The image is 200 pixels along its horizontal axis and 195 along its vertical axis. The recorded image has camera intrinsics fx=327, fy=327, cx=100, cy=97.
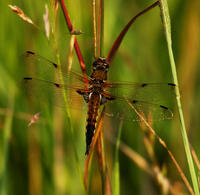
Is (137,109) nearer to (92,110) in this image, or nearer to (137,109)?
(137,109)

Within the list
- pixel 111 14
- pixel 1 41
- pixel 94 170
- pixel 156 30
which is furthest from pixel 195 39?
pixel 1 41

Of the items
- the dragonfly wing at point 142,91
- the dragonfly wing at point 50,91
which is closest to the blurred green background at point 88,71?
the dragonfly wing at point 50,91

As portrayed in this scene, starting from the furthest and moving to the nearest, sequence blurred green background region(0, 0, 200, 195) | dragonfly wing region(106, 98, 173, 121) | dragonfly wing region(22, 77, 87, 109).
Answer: blurred green background region(0, 0, 200, 195) → dragonfly wing region(22, 77, 87, 109) → dragonfly wing region(106, 98, 173, 121)

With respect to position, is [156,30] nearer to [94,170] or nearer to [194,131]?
[194,131]

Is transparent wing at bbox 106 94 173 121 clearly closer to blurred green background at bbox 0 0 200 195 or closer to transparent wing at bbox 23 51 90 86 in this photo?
transparent wing at bbox 23 51 90 86

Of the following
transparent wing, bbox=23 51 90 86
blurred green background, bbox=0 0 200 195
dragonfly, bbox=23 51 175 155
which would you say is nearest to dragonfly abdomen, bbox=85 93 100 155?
dragonfly, bbox=23 51 175 155

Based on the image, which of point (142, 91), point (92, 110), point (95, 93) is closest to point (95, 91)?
point (95, 93)

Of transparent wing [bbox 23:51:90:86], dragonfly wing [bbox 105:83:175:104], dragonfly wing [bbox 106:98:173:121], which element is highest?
transparent wing [bbox 23:51:90:86]
